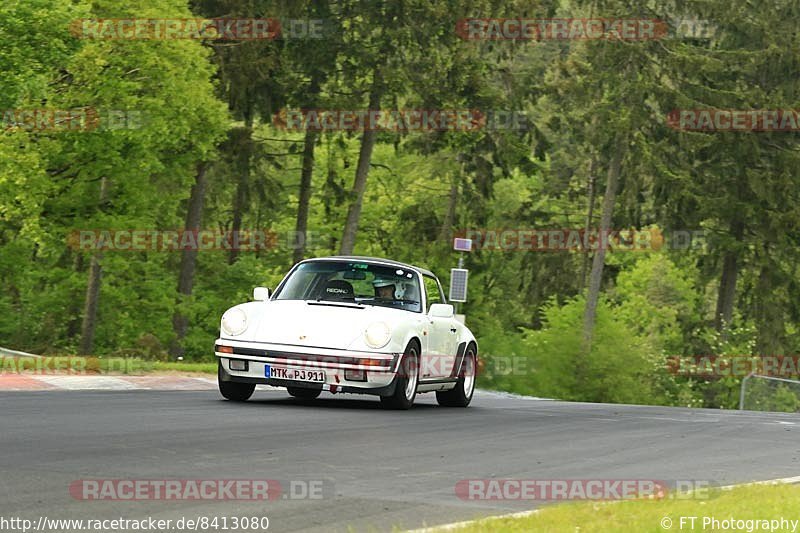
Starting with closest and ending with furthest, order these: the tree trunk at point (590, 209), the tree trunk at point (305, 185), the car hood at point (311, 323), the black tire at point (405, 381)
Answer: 1. the car hood at point (311, 323)
2. the black tire at point (405, 381)
3. the tree trunk at point (305, 185)
4. the tree trunk at point (590, 209)

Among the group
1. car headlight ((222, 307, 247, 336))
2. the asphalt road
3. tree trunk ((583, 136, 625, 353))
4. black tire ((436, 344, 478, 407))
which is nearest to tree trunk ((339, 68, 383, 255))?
tree trunk ((583, 136, 625, 353))

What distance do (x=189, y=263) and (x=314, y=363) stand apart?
31.9 m

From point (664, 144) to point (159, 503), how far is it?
4153 centimetres

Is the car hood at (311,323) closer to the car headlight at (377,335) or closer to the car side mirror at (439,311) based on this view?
the car headlight at (377,335)

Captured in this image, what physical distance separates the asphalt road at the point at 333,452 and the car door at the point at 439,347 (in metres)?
0.53

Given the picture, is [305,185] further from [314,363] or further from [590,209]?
[314,363]

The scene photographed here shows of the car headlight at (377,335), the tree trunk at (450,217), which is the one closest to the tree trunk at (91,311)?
the tree trunk at (450,217)

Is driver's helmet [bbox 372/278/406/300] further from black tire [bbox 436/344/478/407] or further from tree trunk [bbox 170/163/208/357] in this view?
tree trunk [bbox 170/163/208/357]

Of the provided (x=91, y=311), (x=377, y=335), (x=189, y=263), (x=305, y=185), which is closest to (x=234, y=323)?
(x=377, y=335)

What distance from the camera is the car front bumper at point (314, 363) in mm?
15359

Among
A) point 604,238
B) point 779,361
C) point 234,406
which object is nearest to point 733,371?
point 779,361

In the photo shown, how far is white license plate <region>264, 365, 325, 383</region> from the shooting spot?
15.4 m

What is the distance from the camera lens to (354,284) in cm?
1753

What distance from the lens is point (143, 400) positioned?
1598 cm
